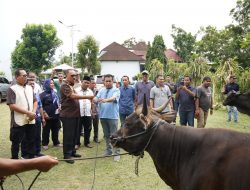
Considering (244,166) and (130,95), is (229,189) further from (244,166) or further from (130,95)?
(130,95)

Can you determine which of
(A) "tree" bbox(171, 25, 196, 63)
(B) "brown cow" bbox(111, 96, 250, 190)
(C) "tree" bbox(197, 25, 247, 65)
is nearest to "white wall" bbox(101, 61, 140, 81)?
(A) "tree" bbox(171, 25, 196, 63)

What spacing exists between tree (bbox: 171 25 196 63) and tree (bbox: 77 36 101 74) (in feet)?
59.0

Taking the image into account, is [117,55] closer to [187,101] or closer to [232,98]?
[187,101]

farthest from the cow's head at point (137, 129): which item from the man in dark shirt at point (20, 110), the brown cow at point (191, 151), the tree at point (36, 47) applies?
the tree at point (36, 47)

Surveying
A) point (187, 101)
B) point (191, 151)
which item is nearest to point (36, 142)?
point (187, 101)

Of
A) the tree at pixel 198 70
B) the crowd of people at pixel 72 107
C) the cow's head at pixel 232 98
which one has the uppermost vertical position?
the tree at pixel 198 70

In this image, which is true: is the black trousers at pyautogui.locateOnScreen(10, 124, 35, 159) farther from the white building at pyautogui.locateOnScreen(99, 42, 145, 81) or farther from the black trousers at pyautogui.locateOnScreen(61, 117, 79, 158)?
the white building at pyautogui.locateOnScreen(99, 42, 145, 81)

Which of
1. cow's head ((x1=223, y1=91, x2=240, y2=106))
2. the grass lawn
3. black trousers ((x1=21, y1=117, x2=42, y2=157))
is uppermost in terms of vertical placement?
cow's head ((x1=223, y1=91, x2=240, y2=106))

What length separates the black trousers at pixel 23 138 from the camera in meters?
7.05

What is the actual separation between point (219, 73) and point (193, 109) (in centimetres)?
1145

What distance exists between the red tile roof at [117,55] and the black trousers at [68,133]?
156 ft

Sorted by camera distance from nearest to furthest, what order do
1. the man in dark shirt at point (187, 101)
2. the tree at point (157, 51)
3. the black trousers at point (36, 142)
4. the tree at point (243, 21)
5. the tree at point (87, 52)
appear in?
the black trousers at point (36, 142) → the man in dark shirt at point (187, 101) → the tree at point (243, 21) → the tree at point (87, 52) → the tree at point (157, 51)

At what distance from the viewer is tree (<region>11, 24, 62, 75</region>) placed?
4081cm

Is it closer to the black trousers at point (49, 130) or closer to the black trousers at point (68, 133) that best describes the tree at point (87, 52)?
the black trousers at point (49, 130)
